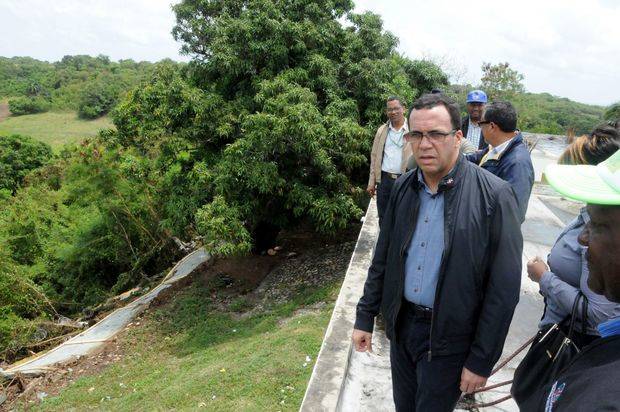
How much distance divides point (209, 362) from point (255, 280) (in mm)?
3832

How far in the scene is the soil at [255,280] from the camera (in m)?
7.69

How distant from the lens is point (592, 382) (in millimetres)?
853

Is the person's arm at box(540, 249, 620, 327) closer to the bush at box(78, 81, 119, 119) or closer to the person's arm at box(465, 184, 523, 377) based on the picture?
the person's arm at box(465, 184, 523, 377)

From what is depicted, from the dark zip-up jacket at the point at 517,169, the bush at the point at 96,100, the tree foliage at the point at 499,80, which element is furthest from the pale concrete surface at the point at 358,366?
the bush at the point at 96,100

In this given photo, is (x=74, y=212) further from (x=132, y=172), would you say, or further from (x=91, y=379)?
(x=91, y=379)

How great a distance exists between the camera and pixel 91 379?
281 inches

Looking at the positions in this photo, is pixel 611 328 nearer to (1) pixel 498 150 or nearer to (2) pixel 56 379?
(1) pixel 498 150

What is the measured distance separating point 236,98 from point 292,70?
1.41 metres

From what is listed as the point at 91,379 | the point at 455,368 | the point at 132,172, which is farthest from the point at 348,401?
the point at 132,172

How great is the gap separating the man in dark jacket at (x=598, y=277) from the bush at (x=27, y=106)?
77.1 metres

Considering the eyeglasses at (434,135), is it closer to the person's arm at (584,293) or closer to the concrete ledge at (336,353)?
A: the person's arm at (584,293)

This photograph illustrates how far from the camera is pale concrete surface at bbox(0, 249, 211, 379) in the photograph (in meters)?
8.37

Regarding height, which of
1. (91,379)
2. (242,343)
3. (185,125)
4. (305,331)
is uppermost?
(185,125)

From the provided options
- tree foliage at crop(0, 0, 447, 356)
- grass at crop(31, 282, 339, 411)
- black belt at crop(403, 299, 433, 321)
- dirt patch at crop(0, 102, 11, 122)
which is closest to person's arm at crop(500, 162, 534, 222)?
black belt at crop(403, 299, 433, 321)
